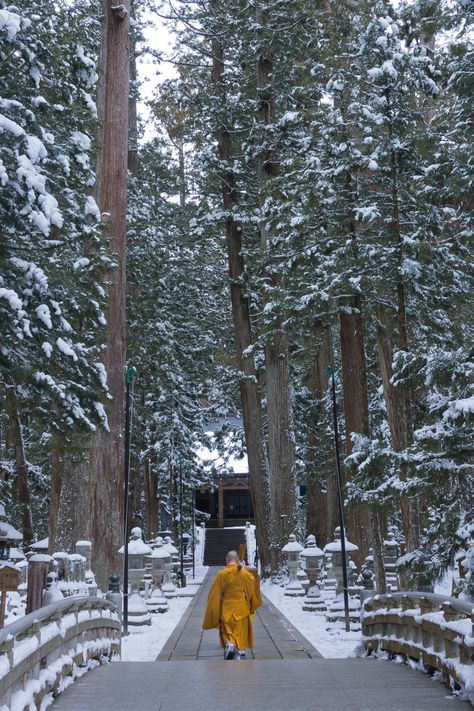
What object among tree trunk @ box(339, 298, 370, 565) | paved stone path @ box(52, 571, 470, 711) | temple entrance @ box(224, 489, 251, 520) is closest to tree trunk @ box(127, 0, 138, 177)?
tree trunk @ box(339, 298, 370, 565)

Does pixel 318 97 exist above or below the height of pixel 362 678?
above

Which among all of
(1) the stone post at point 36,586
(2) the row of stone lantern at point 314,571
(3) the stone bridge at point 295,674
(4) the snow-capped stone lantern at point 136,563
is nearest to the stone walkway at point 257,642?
(2) the row of stone lantern at point 314,571

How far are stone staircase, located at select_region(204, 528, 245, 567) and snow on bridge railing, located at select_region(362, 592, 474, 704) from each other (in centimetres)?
3511

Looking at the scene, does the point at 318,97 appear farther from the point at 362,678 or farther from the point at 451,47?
the point at 362,678

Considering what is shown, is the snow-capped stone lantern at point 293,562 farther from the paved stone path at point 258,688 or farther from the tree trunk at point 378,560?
the paved stone path at point 258,688

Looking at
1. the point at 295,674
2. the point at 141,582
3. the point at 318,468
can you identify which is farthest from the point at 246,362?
the point at 295,674

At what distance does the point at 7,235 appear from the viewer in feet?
37.2

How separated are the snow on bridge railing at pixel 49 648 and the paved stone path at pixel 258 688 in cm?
21

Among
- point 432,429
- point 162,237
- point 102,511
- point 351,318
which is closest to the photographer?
point 432,429

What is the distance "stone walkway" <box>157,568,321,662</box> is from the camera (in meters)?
11.7

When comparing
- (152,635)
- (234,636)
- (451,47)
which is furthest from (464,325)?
(152,635)

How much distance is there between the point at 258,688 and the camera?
21.4 feet

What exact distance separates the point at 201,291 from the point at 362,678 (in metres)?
24.3

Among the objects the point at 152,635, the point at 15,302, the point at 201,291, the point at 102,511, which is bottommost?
the point at 152,635
